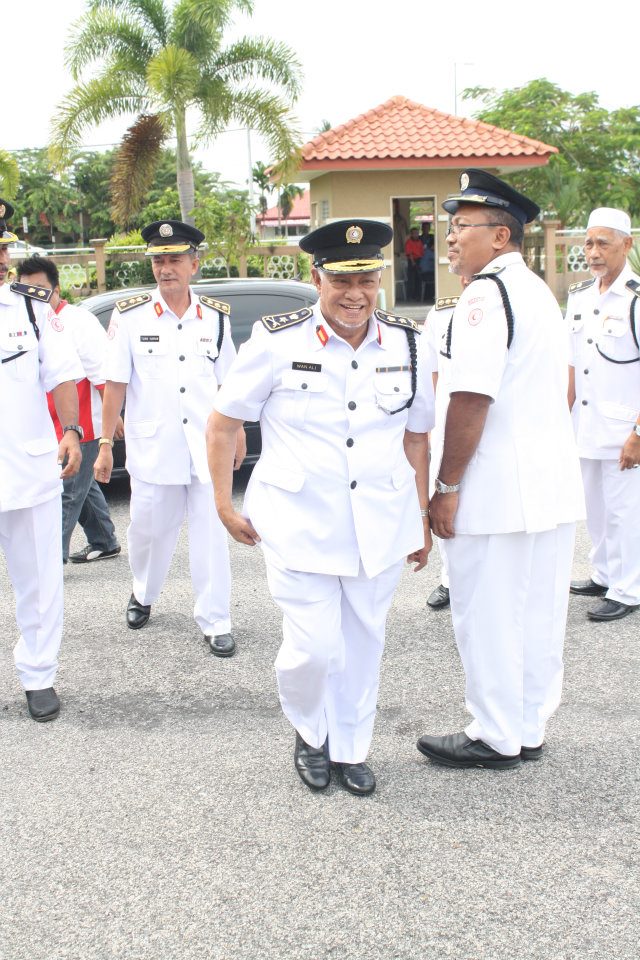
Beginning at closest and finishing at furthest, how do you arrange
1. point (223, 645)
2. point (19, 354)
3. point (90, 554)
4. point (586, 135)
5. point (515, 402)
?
point (515, 402) → point (19, 354) → point (223, 645) → point (90, 554) → point (586, 135)

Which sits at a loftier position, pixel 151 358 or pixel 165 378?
pixel 151 358

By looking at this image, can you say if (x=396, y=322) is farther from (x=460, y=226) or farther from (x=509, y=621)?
(x=509, y=621)

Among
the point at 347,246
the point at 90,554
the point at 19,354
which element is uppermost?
the point at 347,246

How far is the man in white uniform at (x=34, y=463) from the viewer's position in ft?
13.1

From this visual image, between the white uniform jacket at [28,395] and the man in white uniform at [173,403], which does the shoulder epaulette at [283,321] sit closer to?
the white uniform jacket at [28,395]

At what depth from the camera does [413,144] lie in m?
19.8

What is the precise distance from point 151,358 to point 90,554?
82.0 inches

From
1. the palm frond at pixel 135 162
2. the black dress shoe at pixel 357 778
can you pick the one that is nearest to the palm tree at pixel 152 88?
the palm frond at pixel 135 162

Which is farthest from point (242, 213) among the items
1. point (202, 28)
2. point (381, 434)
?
point (381, 434)

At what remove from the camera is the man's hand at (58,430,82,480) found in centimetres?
415

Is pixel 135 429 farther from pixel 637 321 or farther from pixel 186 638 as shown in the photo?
pixel 637 321

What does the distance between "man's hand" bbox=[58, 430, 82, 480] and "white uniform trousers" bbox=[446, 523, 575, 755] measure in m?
1.70

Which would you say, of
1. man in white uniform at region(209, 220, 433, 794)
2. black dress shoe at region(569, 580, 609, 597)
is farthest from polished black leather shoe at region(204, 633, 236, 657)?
black dress shoe at region(569, 580, 609, 597)

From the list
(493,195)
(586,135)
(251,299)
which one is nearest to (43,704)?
(493,195)
